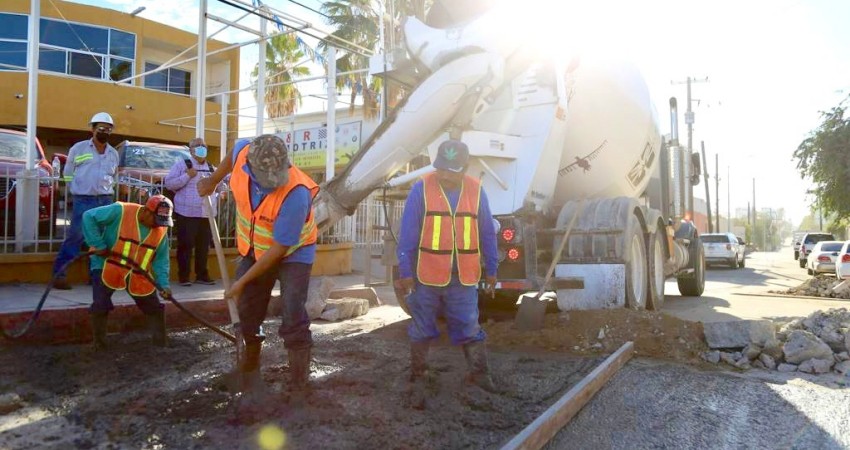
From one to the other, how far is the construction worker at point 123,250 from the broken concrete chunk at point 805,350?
16.1 ft

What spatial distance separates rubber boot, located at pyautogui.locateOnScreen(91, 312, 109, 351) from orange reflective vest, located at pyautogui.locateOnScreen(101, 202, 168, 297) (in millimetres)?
238

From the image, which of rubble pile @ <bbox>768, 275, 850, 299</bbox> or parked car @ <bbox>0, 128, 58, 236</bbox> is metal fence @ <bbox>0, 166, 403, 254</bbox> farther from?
rubble pile @ <bbox>768, 275, 850, 299</bbox>

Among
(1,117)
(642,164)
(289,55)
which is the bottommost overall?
(642,164)

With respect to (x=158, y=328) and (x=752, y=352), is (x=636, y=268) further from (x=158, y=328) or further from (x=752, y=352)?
(x=158, y=328)

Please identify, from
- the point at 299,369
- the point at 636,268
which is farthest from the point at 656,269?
the point at 299,369

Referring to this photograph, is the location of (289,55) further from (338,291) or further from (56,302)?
(56,302)

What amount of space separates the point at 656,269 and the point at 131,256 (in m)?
6.01

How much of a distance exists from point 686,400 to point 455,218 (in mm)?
1870

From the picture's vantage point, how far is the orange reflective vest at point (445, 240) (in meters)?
3.85

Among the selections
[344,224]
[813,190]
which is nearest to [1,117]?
[344,224]

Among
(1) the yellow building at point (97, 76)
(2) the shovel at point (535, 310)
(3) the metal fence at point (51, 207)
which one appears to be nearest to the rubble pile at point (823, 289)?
(2) the shovel at point (535, 310)

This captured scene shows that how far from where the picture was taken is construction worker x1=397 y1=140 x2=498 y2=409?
3.87 meters

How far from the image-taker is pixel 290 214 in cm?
338

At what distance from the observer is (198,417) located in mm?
3242
